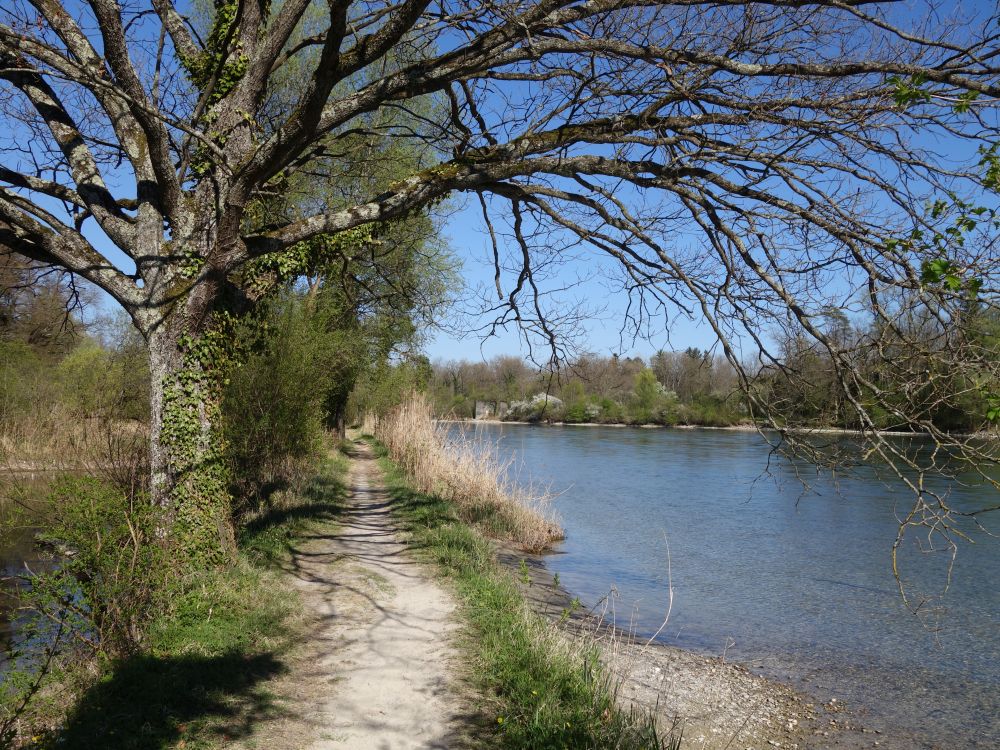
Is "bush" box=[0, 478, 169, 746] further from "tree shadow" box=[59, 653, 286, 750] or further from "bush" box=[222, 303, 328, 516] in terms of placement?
"bush" box=[222, 303, 328, 516]

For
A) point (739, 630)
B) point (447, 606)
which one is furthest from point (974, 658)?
point (447, 606)

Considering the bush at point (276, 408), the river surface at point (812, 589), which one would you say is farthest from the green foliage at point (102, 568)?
the bush at point (276, 408)

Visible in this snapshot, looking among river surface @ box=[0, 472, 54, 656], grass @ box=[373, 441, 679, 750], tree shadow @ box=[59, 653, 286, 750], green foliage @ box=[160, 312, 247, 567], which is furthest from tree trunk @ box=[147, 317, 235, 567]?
grass @ box=[373, 441, 679, 750]

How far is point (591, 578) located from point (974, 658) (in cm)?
540

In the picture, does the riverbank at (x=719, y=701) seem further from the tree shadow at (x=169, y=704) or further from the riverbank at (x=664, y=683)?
the tree shadow at (x=169, y=704)

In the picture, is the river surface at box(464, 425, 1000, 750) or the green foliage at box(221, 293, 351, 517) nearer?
the river surface at box(464, 425, 1000, 750)

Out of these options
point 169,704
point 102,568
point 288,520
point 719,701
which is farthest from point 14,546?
point 719,701

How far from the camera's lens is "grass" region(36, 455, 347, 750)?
3.94m

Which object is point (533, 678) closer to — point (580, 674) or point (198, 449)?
point (580, 674)

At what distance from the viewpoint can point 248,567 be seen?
6910 millimetres

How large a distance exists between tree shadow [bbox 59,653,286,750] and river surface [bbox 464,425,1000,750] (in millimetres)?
3272

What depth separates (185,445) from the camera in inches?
257

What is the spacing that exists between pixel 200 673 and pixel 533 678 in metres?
2.27

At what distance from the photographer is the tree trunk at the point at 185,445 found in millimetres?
6410
